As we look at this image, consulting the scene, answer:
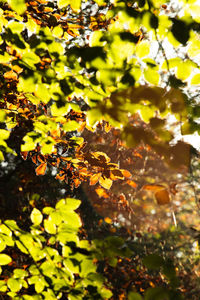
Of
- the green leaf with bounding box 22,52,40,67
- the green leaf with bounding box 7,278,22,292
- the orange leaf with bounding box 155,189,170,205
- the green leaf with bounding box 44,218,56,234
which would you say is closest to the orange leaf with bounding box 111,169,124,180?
the orange leaf with bounding box 155,189,170,205

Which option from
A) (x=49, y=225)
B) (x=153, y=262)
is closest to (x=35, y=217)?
(x=49, y=225)

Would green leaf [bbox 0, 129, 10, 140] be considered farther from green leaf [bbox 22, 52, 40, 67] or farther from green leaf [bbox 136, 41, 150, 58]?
green leaf [bbox 136, 41, 150, 58]

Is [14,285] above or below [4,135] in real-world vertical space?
below

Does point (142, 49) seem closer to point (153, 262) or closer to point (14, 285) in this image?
point (153, 262)

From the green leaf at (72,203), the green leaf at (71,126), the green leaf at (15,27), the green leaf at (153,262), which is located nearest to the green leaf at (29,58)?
the green leaf at (15,27)

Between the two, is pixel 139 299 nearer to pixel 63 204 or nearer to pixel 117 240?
pixel 117 240

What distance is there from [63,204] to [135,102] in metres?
0.66

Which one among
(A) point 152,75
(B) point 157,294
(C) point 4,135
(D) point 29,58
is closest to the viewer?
(B) point 157,294

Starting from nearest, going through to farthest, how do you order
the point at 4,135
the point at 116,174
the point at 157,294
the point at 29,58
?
the point at 157,294 → the point at 29,58 → the point at 4,135 → the point at 116,174

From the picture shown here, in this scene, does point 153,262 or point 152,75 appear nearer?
point 153,262

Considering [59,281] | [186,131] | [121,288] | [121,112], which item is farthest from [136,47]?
[121,288]

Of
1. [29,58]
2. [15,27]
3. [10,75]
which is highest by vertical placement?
[15,27]

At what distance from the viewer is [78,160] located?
1.64 m

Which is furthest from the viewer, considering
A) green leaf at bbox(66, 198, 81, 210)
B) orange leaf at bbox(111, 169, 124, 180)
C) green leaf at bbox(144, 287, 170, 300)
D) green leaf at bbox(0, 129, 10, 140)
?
orange leaf at bbox(111, 169, 124, 180)
